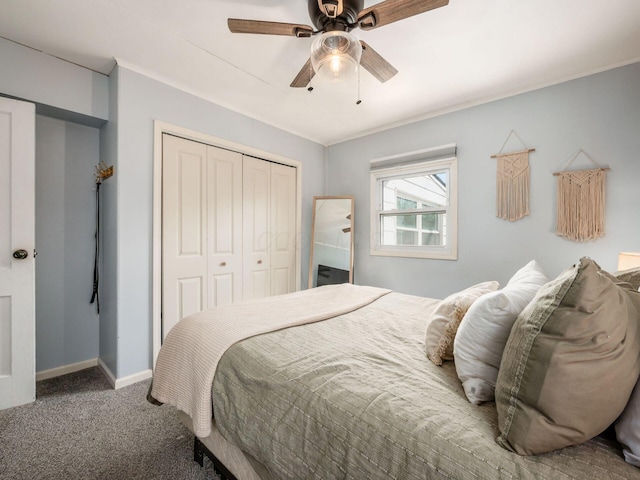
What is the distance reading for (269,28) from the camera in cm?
148

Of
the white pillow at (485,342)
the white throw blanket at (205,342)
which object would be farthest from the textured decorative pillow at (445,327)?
the white throw blanket at (205,342)

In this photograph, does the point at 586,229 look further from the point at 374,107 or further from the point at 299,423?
the point at 299,423

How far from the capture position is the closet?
2.54m

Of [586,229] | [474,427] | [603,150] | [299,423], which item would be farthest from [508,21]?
[299,423]

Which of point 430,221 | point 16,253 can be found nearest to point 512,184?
point 430,221

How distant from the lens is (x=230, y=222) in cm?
295

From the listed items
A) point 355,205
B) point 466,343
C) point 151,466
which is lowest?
point 151,466

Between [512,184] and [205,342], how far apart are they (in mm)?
2745

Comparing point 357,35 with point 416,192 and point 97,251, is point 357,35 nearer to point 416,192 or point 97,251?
point 416,192

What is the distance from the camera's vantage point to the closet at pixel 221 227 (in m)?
2.54

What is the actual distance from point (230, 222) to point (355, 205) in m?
1.60

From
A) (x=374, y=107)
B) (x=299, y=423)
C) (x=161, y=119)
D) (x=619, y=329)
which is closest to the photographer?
(x=619, y=329)

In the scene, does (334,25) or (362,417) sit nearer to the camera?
(362,417)

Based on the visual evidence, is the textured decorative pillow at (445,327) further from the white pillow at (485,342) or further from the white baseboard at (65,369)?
the white baseboard at (65,369)
